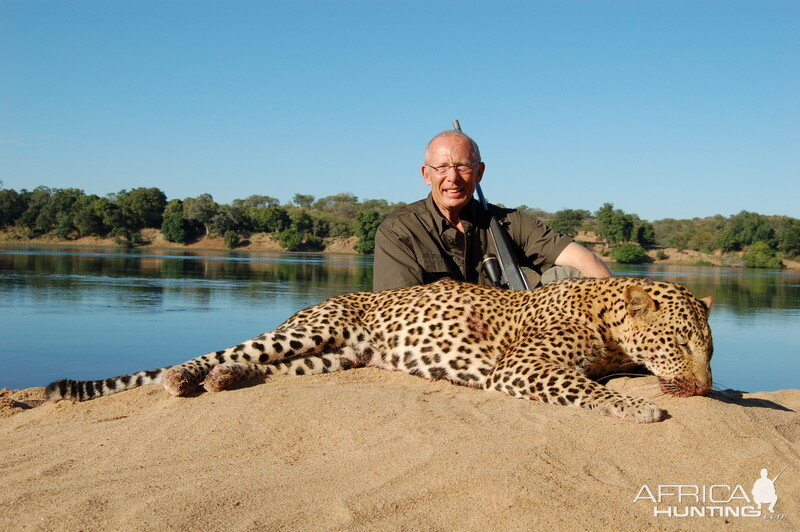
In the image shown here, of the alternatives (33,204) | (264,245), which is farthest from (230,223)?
(33,204)

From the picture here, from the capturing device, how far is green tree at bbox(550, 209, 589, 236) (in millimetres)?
65350

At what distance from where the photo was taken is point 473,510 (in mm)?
2668

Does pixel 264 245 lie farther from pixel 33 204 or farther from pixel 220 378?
pixel 220 378

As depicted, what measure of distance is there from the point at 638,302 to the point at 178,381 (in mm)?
2990

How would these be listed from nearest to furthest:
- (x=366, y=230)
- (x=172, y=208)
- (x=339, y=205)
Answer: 1. (x=366, y=230)
2. (x=172, y=208)
3. (x=339, y=205)

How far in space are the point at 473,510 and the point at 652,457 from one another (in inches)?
41.4

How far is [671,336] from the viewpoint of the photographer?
4230 millimetres

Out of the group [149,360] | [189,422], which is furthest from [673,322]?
[149,360]

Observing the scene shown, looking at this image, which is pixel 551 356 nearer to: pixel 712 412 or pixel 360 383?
pixel 712 412

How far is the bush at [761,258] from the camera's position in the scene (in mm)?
51938

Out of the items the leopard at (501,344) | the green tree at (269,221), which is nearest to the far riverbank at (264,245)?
the green tree at (269,221)

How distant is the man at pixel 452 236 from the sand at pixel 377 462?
5.81 ft

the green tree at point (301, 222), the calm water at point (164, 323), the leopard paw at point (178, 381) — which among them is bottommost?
the calm water at point (164, 323)

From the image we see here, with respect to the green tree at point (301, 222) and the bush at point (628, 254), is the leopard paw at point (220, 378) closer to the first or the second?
the bush at point (628, 254)
